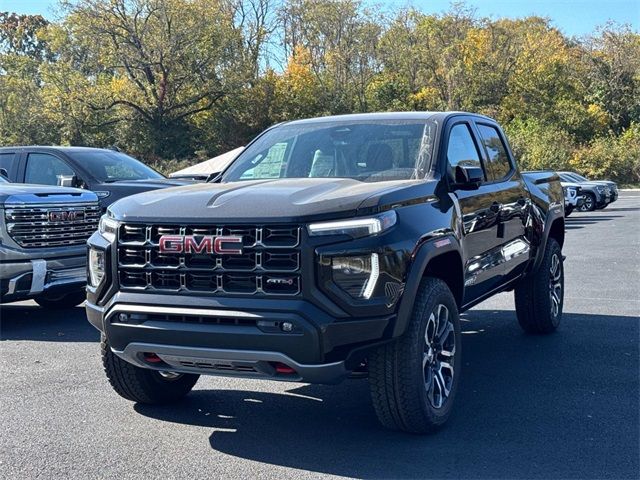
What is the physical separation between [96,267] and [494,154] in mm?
3458

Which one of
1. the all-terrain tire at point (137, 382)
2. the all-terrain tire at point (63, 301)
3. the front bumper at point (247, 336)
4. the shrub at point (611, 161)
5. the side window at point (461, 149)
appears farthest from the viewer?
the shrub at point (611, 161)

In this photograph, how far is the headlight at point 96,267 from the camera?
14.9ft

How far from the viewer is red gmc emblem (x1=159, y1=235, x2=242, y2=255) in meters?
4.10

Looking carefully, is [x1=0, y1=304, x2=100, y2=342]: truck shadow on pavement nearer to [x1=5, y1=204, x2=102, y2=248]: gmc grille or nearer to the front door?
[x1=5, y1=204, x2=102, y2=248]: gmc grille

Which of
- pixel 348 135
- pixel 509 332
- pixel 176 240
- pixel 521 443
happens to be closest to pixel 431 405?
pixel 521 443

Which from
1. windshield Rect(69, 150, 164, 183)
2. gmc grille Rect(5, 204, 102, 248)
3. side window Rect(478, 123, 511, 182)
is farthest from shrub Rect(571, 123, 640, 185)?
gmc grille Rect(5, 204, 102, 248)

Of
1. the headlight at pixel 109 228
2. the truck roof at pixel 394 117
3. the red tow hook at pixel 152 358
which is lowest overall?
the red tow hook at pixel 152 358

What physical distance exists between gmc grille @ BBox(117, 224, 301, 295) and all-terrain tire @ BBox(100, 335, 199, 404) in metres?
0.72

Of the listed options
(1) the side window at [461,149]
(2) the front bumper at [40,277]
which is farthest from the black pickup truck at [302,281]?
(2) the front bumper at [40,277]

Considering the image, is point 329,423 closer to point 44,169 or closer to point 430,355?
point 430,355

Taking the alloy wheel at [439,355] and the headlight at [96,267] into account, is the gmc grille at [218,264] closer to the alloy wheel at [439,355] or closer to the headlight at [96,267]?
the headlight at [96,267]

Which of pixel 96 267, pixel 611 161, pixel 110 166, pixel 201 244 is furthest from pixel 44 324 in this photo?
pixel 611 161

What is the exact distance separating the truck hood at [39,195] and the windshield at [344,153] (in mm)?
2996

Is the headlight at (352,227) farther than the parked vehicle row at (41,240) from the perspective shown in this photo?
No
